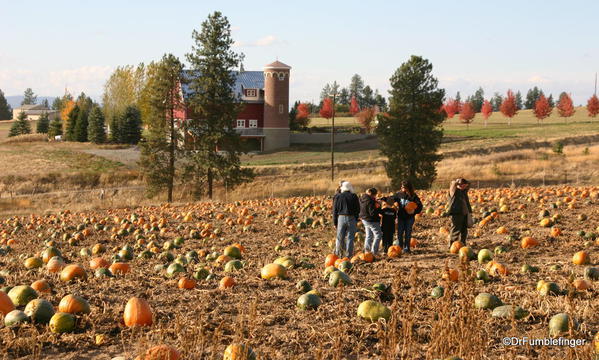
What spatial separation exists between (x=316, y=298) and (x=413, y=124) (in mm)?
31814

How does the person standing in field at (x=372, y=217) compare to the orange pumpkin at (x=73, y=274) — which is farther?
the person standing in field at (x=372, y=217)

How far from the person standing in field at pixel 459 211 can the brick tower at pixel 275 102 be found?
6642cm

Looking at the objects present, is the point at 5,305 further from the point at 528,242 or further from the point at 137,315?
the point at 528,242

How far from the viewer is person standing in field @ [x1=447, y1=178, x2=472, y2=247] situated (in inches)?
475

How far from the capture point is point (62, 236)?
56.2ft

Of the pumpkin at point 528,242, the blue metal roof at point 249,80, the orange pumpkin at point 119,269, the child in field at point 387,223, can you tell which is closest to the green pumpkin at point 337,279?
the orange pumpkin at point 119,269

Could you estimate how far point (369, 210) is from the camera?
12.1m

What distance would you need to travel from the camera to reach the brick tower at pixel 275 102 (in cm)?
7788

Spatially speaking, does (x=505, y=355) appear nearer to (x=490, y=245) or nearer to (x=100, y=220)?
(x=490, y=245)

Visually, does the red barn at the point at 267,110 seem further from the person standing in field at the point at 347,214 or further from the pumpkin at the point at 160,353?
the pumpkin at the point at 160,353

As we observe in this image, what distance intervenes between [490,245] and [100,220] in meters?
12.7

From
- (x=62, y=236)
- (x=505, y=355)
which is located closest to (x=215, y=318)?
(x=505, y=355)

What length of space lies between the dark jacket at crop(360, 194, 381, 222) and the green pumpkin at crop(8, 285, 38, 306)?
21.1 ft

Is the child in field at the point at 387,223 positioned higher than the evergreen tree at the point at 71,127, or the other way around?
the evergreen tree at the point at 71,127
